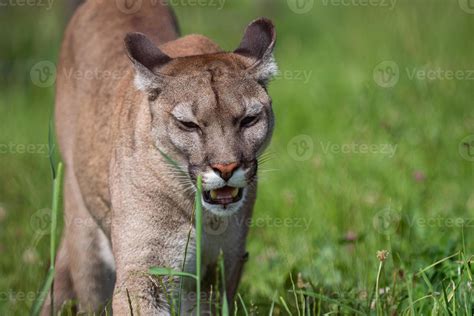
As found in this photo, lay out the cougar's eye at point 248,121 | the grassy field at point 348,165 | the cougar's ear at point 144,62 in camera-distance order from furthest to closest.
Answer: the grassy field at point 348,165
the cougar's ear at point 144,62
the cougar's eye at point 248,121

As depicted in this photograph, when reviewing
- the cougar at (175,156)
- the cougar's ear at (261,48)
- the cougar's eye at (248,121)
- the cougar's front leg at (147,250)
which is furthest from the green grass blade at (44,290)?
the cougar's ear at (261,48)

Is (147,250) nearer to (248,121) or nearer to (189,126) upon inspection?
(189,126)

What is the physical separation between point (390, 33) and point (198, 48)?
5.63 m

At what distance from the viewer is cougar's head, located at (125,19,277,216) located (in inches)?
170

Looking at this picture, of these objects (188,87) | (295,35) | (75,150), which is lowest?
(75,150)

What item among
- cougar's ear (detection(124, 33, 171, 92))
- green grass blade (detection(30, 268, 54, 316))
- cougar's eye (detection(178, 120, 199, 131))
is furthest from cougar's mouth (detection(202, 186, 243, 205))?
green grass blade (detection(30, 268, 54, 316))

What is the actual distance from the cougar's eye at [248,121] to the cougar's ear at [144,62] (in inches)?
19.1

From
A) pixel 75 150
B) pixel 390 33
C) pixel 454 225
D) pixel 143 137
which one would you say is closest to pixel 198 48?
pixel 143 137

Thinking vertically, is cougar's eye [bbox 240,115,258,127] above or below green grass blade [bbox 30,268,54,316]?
above

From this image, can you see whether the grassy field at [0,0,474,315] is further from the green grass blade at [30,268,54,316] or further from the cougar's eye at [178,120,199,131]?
the green grass blade at [30,268,54,316]

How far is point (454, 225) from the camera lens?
614cm

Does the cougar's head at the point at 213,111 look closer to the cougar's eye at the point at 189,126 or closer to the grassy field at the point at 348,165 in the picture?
the cougar's eye at the point at 189,126

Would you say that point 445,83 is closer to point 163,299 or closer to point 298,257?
point 298,257

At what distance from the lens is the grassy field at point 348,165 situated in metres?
5.19
